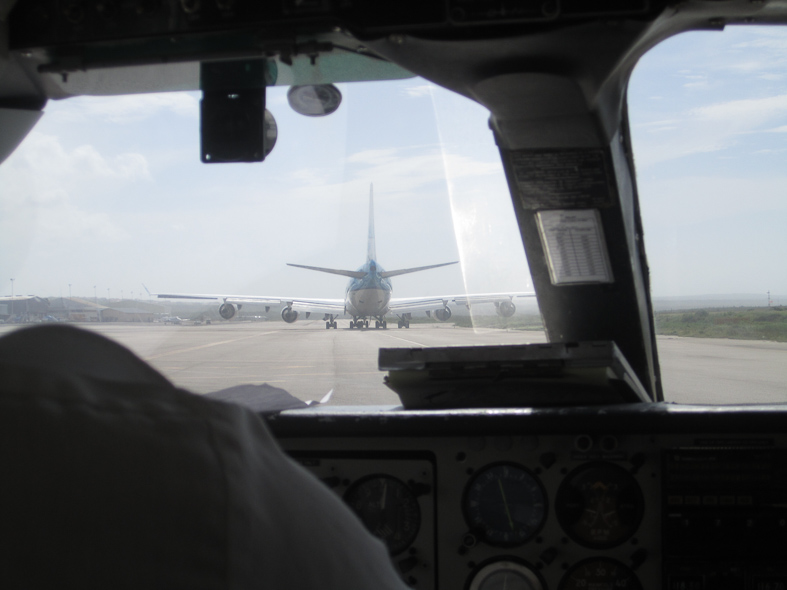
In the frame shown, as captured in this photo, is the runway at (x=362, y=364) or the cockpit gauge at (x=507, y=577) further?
the runway at (x=362, y=364)

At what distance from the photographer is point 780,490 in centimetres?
202

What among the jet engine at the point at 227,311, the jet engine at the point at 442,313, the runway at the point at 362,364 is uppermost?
the jet engine at the point at 227,311

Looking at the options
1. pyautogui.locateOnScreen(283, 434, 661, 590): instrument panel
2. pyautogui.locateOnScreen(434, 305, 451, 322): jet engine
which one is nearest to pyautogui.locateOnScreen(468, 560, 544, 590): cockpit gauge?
pyautogui.locateOnScreen(283, 434, 661, 590): instrument panel

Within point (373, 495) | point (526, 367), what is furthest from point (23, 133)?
point (526, 367)

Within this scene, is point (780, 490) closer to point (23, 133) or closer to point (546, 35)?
point (546, 35)

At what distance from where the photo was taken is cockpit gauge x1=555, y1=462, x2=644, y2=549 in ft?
6.77

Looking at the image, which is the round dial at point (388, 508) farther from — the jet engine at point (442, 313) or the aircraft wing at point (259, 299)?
the jet engine at point (442, 313)

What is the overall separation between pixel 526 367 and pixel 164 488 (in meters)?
1.74

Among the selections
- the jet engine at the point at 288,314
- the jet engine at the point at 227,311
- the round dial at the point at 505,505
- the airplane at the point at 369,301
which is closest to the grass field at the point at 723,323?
the airplane at the point at 369,301

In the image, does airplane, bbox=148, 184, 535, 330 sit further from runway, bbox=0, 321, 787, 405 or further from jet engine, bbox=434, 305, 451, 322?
runway, bbox=0, 321, 787, 405

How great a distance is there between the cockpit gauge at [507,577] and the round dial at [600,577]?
0.09m

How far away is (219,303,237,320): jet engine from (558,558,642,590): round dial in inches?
135

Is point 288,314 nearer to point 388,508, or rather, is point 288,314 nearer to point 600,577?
point 388,508

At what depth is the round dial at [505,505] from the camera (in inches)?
82.0
